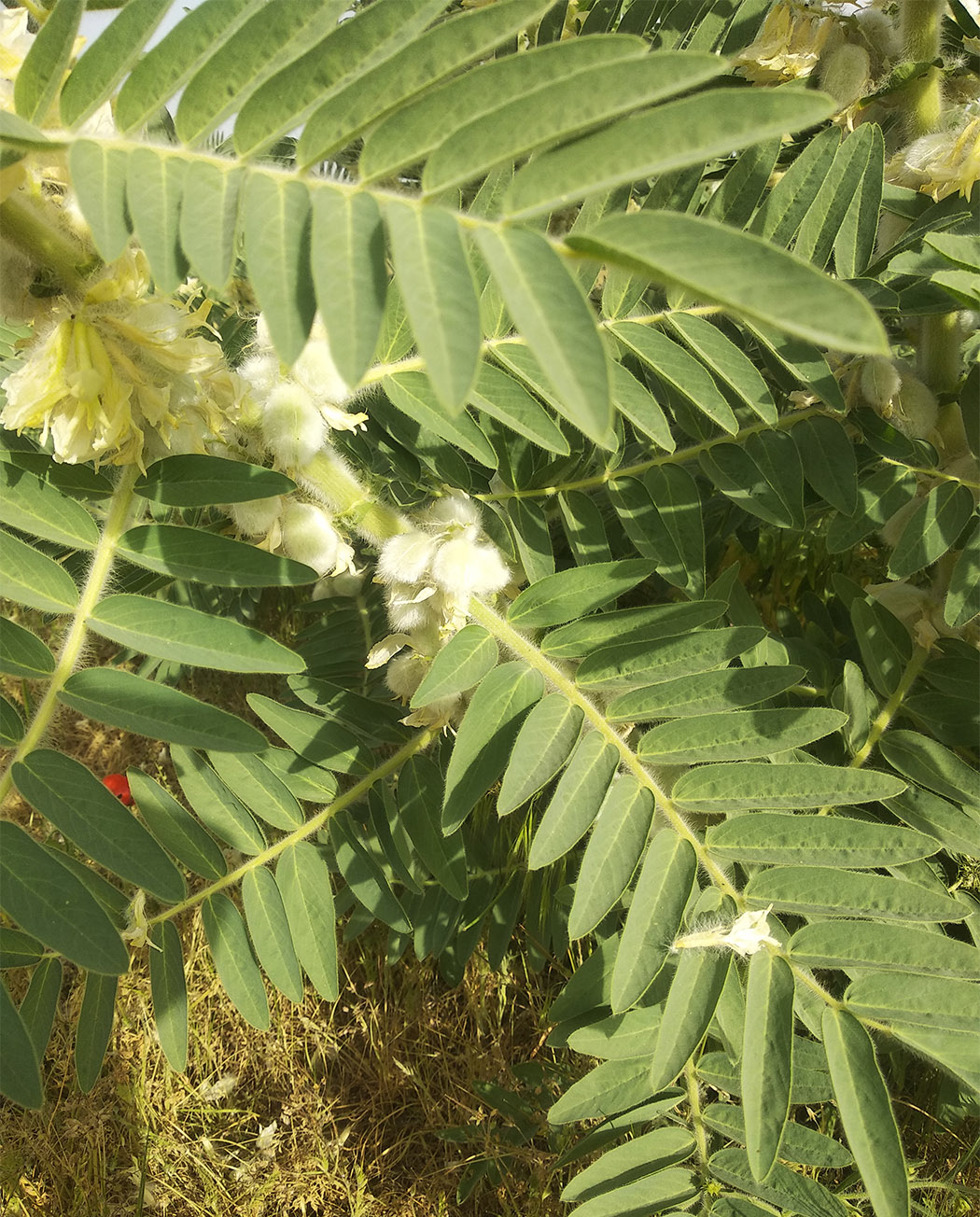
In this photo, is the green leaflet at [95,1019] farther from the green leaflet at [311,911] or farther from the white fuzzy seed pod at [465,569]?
the white fuzzy seed pod at [465,569]

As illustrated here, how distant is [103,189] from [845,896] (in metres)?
1.15

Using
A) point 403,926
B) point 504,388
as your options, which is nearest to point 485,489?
point 504,388

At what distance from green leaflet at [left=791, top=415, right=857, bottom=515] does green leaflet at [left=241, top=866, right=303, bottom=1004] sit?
1073 mm

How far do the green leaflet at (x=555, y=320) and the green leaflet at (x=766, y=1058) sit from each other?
0.78m

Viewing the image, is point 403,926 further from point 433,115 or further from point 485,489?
point 433,115

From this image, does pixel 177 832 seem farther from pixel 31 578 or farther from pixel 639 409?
pixel 639 409

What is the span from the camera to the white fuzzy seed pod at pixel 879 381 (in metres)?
1.50

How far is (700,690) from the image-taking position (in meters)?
1.28

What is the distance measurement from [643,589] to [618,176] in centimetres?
192

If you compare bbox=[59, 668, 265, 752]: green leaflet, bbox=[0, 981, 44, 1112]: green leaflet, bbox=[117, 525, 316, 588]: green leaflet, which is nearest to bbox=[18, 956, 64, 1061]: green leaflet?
bbox=[0, 981, 44, 1112]: green leaflet

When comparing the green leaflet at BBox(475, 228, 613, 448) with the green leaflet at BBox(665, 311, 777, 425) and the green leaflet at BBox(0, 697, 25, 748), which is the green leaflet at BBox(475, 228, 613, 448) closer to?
the green leaflet at BBox(665, 311, 777, 425)

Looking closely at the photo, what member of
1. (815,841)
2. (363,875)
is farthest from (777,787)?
(363,875)

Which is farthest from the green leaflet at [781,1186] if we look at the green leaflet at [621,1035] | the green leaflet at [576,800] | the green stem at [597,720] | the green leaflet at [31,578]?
the green leaflet at [31,578]

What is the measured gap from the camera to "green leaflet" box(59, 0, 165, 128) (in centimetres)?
93
